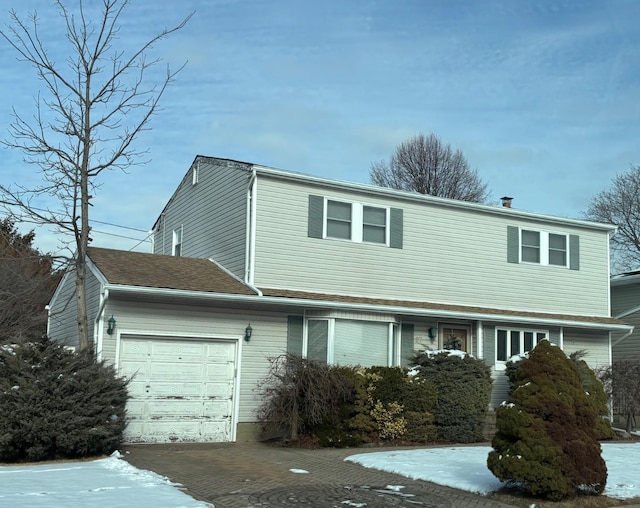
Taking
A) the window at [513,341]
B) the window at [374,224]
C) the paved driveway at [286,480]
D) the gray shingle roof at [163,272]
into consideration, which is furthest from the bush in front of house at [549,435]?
the window at [513,341]

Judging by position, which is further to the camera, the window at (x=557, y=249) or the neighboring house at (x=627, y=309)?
the neighboring house at (x=627, y=309)

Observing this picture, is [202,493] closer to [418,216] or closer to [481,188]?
[418,216]

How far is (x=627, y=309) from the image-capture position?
24719 millimetres

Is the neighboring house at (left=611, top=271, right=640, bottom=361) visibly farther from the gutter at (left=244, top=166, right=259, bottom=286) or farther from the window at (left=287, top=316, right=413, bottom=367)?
the gutter at (left=244, top=166, right=259, bottom=286)

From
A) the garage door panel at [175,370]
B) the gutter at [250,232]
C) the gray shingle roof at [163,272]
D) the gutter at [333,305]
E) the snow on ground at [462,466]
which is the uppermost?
the gutter at [250,232]

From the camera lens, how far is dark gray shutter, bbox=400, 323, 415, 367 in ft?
59.7

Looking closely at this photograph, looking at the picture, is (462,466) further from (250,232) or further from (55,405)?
(250,232)

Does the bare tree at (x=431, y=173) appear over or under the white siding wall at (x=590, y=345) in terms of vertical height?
over

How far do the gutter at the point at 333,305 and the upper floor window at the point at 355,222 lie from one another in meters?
1.87

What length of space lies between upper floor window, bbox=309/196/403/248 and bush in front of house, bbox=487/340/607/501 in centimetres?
810

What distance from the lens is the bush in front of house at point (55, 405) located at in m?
12.3

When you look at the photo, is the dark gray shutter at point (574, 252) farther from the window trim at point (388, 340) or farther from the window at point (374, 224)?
the window trim at point (388, 340)

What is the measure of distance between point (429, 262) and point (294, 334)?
14.3 feet

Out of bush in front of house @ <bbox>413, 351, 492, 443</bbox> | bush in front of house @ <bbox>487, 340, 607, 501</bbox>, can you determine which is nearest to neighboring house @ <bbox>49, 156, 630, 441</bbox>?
bush in front of house @ <bbox>413, 351, 492, 443</bbox>
